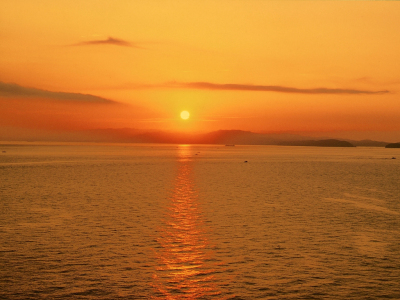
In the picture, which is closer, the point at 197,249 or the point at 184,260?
the point at 184,260

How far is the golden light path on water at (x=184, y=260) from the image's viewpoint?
69.6ft

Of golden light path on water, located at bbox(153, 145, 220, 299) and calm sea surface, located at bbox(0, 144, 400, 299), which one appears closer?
golden light path on water, located at bbox(153, 145, 220, 299)

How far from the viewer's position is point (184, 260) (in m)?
26.6

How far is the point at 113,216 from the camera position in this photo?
42406mm

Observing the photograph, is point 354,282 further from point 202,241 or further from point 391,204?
point 391,204

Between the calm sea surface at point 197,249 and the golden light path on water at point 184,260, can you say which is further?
the calm sea surface at point 197,249

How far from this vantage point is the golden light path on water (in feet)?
69.6

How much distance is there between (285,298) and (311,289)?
2159mm

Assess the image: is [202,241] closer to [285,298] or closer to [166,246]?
[166,246]

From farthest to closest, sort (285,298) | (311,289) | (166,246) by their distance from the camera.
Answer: (166,246) < (311,289) < (285,298)

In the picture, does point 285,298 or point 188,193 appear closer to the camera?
point 285,298

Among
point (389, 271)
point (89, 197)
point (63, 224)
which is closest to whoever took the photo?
point (389, 271)

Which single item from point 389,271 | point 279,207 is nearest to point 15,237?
point 389,271

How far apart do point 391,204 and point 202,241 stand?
33539 millimetres
